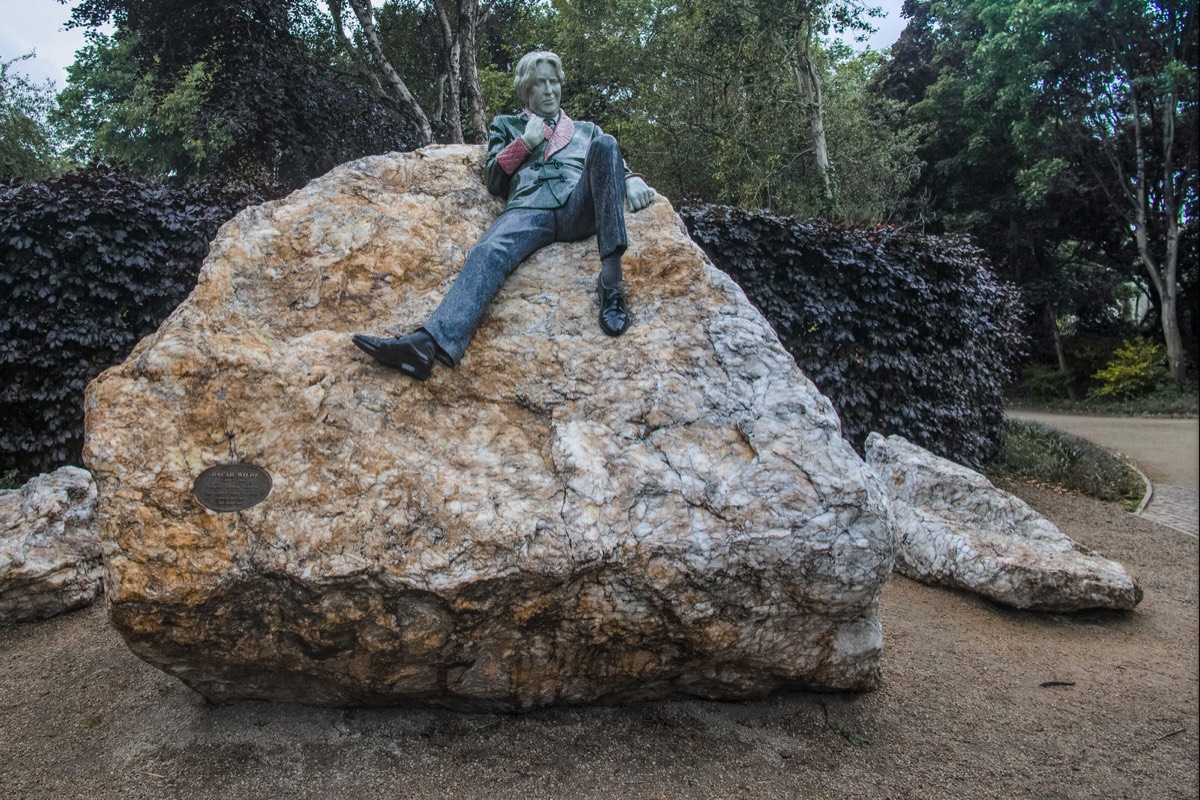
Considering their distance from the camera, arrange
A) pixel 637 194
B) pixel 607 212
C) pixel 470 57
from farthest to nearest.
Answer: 1. pixel 470 57
2. pixel 637 194
3. pixel 607 212

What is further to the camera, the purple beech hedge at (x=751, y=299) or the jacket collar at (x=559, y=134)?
the purple beech hedge at (x=751, y=299)

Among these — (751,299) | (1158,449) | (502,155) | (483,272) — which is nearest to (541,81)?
(502,155)

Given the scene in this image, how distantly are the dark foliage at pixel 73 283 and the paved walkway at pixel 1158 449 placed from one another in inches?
270

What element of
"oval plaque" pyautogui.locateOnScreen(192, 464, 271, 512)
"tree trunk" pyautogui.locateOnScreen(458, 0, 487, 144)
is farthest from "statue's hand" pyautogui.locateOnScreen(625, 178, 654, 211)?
"tree trunk" pyautogui.locateOnScreen(458, 0, 487, 144)

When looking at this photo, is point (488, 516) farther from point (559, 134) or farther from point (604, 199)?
point (559, 134)

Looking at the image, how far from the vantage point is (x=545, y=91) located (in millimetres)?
4270

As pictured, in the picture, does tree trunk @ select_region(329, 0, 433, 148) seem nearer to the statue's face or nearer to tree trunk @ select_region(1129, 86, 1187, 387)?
the statue's face

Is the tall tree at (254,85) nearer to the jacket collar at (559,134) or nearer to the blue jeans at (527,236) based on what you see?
the jacket collar at (559,134)

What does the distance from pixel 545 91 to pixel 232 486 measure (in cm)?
278

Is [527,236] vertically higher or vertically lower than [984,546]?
higher

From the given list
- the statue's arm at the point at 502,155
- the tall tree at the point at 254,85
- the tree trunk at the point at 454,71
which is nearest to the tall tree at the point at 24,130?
the tall tree at the point at 254,85

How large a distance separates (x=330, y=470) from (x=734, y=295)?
6.74ft

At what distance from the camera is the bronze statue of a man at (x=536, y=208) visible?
3.23 m

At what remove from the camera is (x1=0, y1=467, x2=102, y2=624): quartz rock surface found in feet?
13.7
